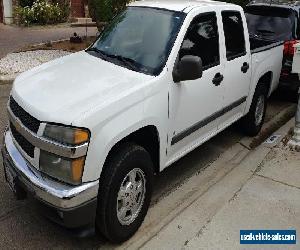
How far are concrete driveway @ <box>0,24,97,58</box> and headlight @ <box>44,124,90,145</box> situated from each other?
835cm

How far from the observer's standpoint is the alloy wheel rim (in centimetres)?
341

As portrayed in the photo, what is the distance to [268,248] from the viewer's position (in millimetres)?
3562

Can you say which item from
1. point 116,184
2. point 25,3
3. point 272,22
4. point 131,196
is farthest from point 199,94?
point 25,3

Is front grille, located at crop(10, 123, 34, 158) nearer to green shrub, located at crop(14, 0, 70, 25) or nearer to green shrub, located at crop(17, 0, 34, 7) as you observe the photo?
green shrub, located at crop(14, 0, 70, 25)

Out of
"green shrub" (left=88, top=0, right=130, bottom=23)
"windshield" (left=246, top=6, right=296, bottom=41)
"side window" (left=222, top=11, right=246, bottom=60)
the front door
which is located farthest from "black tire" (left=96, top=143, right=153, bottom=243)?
"green shrub" (left=88, top=0, right=130, bottom=23)

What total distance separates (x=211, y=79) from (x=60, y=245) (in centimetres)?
227

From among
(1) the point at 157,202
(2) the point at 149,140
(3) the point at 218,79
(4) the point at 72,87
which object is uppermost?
(4) the point at 72,87

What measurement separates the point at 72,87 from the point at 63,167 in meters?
0.79

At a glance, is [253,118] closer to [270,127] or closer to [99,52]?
[270,127]

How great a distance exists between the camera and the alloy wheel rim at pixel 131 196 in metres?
3.41

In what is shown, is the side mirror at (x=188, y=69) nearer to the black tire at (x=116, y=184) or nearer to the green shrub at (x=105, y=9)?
the black tire at (x=116, y=184)

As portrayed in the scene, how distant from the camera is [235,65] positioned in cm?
480

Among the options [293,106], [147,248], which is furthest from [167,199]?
[293,106]

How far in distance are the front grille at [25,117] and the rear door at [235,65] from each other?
7.62 feet
